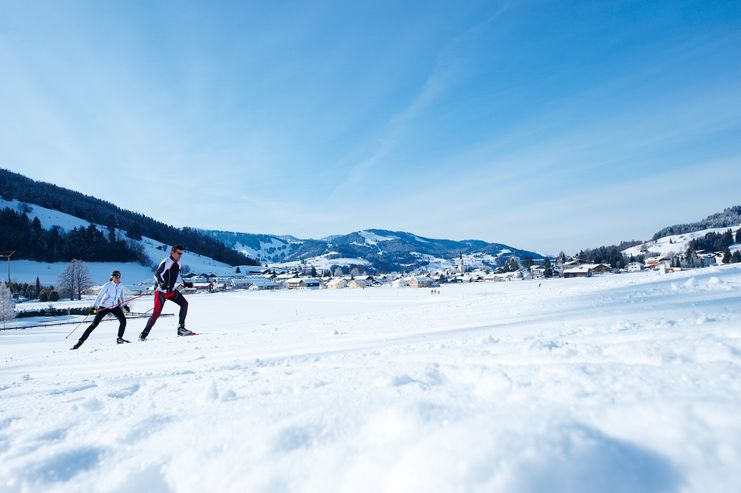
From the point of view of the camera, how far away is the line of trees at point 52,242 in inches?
4218

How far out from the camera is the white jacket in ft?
32.9

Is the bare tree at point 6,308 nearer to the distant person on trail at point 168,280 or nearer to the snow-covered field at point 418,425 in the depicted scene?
the distant person on trail at point 168,280

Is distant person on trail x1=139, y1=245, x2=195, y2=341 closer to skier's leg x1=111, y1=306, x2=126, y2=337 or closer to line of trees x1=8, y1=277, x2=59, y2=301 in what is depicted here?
skier's leg x1=111, y1=306, x2=126, y2=337

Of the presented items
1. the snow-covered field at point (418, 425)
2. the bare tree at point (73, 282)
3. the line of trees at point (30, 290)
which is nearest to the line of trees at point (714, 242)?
the snow-covered field at point (418, 425)

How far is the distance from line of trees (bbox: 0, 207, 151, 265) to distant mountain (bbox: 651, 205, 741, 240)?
220971 mm

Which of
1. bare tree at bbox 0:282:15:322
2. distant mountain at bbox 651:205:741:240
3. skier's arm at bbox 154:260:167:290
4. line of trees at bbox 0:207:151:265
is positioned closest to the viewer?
skier's arm at bbox 154:260:167:290

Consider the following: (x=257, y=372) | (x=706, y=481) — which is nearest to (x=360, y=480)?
→ (x=706, y=481)

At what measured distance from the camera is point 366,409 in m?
2.31

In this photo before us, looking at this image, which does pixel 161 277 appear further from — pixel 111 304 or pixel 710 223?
pixel 710 223

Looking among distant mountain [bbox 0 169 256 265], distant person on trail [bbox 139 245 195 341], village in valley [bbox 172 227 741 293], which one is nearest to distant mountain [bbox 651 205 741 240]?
village in valley [bbox 172 227 741 293]

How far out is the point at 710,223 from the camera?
560ft

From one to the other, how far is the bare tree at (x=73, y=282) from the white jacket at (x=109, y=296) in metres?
84.6

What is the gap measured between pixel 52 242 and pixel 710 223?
817 feet

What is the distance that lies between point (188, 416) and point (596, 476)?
91.5 inches
